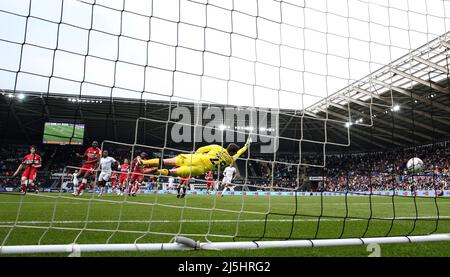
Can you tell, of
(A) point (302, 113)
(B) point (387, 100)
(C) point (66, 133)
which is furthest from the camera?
(B) point (387, 100)

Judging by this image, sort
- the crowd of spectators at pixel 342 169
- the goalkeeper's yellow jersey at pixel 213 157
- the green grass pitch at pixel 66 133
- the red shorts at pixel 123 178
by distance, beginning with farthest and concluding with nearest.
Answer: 1. the red shorts at pixel 123 178
2. the crowd of spectators at pixel 342 169
3. the goalkeeper's yellow jersey at pixel 213 157
4. the green grass pitch at pixel 66 133

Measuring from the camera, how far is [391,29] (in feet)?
15.0

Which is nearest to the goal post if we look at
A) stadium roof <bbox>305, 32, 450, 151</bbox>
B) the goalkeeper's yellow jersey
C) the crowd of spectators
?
stadium roof <bbox>305, 32, 450, 151</bbox>

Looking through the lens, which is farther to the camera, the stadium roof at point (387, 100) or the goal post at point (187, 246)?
the stadium roof at point (387, 100)

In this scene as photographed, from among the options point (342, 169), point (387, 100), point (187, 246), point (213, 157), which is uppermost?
point (387, 100)

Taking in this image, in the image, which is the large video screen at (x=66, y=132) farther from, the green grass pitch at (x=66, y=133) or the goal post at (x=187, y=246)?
the goal post at (x=187, y=246)

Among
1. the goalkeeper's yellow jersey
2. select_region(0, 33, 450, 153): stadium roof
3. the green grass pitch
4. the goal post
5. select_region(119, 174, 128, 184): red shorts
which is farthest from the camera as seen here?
select_region(119, 174, 128, 184): red shorts

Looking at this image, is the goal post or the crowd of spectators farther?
the crowd of spectators

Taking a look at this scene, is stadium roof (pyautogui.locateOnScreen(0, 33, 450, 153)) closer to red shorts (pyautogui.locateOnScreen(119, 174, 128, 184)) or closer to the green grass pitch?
the green grass pitch

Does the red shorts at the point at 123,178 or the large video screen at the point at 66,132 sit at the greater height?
the large video screen at the point at 66,132

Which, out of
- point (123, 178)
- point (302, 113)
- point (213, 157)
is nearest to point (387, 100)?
point (213, 157)

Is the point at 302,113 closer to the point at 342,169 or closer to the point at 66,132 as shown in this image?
the point at 66,132

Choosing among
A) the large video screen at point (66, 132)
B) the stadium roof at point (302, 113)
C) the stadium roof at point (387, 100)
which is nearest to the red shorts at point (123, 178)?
the stadium roof at point (302, 113)

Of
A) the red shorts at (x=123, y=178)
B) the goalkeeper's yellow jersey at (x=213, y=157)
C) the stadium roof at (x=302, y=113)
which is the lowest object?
the red shorts at (x=123, y=178)
